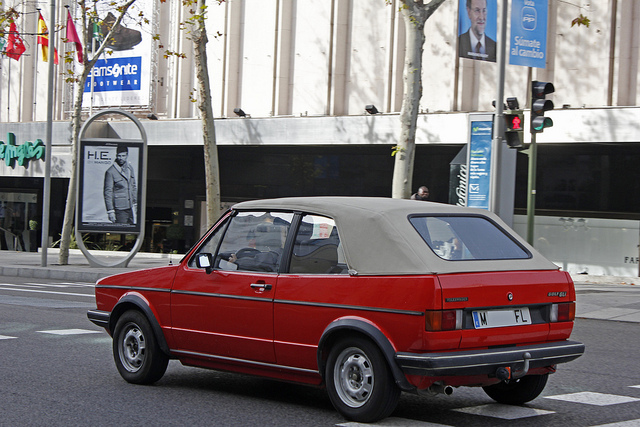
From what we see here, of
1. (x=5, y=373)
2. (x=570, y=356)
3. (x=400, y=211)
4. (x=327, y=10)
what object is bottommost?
(x=5, y=373)

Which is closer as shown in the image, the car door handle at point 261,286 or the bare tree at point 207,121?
the car door handle at point 261,286

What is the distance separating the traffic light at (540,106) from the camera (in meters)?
14.3

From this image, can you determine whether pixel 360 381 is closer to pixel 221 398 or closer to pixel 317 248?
pixel 317 248

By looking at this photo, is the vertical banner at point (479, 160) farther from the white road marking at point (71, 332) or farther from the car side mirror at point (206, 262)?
the car side mirror at point (206, 262)

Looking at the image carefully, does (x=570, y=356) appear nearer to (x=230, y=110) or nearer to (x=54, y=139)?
(x=230, y=110)

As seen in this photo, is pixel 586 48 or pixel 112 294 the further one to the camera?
pixel 586 48

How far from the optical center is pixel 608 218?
872 inches

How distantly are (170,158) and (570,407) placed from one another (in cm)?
2583

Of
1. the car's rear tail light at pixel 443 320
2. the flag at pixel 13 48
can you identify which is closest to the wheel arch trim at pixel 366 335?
the car's rear tail light at pixel 443 320

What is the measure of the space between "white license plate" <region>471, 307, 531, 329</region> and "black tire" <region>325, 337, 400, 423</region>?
2.14 feet

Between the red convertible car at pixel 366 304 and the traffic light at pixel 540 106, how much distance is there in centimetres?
840

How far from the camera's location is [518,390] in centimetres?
636

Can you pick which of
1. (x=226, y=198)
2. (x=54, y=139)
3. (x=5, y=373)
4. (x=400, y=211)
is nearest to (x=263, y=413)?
(x=400, y=211)

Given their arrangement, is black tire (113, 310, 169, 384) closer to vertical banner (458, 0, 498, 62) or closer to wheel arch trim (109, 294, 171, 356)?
wheel arch trim (109, 294, 171, 356)
